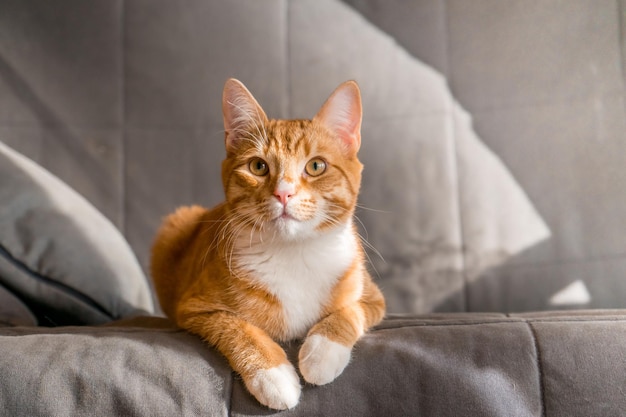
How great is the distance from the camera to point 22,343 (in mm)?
1021

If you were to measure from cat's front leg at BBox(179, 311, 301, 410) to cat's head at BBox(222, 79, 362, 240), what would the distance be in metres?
0.22

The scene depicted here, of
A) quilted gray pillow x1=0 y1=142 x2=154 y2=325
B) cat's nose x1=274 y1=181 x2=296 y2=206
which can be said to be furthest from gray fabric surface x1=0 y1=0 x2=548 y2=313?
cat's nose x1=274 y1=181 x2=296 y2=206

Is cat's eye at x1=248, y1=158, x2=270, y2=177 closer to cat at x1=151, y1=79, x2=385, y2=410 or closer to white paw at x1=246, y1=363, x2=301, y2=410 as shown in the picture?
cat at x1=151, y1=79, x2=385, y2=410

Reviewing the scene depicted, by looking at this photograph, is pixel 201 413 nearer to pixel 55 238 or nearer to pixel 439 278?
pixel 55 238

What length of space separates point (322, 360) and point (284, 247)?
0.31 meters

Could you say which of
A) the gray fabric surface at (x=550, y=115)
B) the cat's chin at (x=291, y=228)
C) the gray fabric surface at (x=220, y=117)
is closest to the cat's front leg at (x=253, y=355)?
the cat's chin at (x=291, y=228)

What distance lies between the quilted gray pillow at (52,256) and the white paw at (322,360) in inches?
26.9

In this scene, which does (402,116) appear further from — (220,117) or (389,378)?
(389,378)

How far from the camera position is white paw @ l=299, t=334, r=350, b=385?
0.96 meters

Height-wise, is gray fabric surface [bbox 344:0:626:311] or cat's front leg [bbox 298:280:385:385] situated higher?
gray fabric surface [bbox 344:0:626:311]

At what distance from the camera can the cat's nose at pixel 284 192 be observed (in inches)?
43.3

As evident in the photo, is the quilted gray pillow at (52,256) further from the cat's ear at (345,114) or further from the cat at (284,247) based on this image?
the cat's ear at (345,114)

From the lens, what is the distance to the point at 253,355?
1.01m

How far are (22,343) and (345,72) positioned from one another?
152cm
